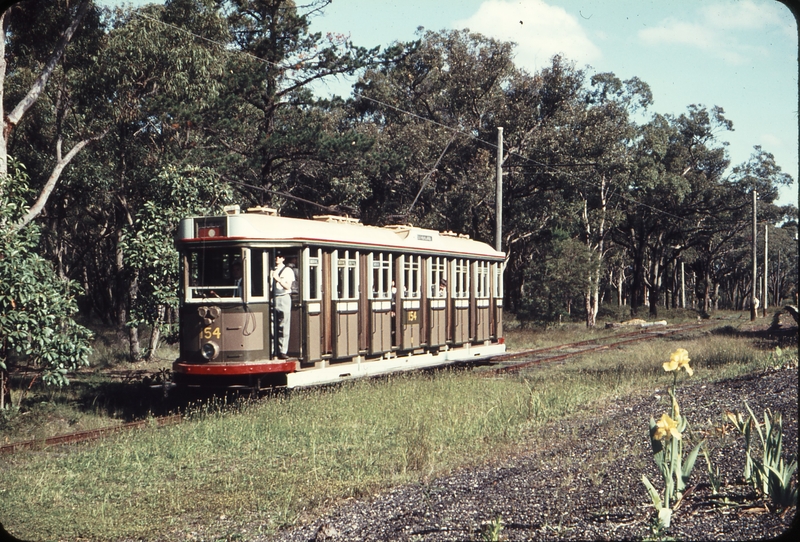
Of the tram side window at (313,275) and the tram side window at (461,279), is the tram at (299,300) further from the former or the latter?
the tram side window at (461,279)

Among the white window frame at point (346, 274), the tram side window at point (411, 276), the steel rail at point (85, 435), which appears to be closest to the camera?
the steel rail at point (85, 435)

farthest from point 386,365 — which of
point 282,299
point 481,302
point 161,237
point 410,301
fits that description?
point 161,237

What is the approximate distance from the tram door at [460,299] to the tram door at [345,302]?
387cm

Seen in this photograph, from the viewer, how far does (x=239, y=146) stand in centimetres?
2592

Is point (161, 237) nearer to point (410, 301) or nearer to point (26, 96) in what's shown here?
point (26, 96)

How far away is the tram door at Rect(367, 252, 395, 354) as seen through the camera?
1427 centimetres

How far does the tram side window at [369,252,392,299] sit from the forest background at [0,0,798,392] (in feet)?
15.3

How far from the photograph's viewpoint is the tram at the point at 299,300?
12.1m

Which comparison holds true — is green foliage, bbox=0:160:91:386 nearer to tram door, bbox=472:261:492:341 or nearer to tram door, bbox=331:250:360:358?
tram door, bbox=331:250:360:358

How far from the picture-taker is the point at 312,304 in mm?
12656

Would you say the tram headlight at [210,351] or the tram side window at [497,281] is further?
the tram side window at [497,281]

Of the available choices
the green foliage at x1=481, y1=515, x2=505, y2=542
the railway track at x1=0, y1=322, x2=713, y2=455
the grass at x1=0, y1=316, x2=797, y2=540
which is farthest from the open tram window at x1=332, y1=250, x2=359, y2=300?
the green foliage at x1=481, y1=515, x2=505, y2=542

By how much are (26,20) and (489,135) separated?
68.5 ft

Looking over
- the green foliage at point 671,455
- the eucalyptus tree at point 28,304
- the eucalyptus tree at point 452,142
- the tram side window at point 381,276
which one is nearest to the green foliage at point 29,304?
the eucalyptus tree at point 28,304
